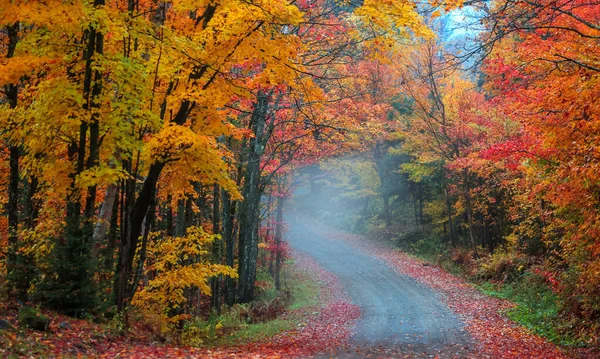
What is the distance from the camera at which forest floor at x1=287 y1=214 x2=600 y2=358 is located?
11.5 m

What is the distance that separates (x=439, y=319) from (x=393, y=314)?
1.84 metres

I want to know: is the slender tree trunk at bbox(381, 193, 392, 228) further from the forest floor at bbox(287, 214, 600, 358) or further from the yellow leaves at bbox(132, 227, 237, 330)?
the yellow leaves at bbox(132, 227, 237, 330)

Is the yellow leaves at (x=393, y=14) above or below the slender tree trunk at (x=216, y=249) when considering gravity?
above

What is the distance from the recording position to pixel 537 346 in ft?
40.2

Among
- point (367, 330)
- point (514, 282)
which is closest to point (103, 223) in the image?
point (367, 330)

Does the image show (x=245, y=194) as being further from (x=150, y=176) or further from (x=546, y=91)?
(x=546, y=91)

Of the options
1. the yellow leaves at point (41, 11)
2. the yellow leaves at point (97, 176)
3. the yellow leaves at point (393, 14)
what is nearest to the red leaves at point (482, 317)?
the yellow leaves at point (393, 14)

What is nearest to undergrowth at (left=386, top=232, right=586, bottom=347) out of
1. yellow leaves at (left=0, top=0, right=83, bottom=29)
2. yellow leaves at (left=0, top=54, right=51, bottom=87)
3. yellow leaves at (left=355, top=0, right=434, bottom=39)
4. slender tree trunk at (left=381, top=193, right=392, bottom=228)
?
slender tree trunk at (left=381, top=193, right=392, bottom=228)

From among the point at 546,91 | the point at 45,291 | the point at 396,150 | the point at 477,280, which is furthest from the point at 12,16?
the point at 396,150

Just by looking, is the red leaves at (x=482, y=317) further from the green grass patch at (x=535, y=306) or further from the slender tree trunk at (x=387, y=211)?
the slender tree trunk at (x=387, y=211)

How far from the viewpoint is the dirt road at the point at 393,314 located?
1197cm

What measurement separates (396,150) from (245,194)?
58.9 ft

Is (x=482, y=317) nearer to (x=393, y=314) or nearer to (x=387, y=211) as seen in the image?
(x=393, y=314)

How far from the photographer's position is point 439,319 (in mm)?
15508
